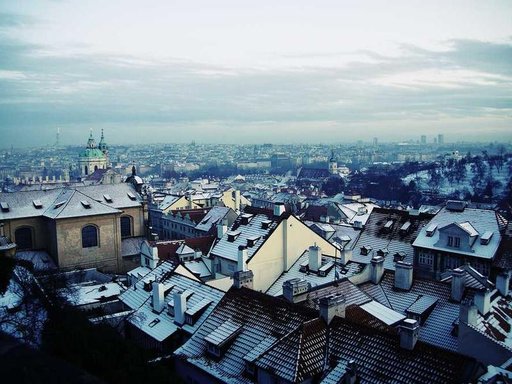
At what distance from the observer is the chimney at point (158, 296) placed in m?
27.5

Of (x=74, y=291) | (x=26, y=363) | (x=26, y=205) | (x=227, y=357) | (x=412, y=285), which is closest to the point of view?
(x=26, y=363)

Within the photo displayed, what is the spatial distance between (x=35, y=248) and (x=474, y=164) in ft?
490

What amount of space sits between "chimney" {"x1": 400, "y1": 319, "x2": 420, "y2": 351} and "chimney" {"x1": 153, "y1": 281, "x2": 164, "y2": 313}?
46.8 feet

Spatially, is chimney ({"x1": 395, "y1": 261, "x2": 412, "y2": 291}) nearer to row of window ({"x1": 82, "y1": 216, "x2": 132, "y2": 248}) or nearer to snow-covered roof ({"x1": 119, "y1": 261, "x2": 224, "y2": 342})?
snow-covered roof ({"x1": 119, "y1": 261, "x2": 224, "y2": 342})

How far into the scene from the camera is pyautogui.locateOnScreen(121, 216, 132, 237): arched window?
55.4 meters

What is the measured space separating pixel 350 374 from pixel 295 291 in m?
7.43

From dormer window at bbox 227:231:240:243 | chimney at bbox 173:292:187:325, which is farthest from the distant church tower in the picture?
chimney at bbox 173:292:187:325

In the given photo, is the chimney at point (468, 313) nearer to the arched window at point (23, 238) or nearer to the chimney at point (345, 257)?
the chimney at point (345, 257)

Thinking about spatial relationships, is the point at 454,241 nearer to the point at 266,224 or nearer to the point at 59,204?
the point at 266,224

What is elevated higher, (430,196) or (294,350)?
(294,350)

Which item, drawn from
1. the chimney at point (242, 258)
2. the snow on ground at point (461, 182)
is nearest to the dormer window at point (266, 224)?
the chimney at point (242, 258)

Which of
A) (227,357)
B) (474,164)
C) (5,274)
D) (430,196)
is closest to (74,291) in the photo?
(5,274)

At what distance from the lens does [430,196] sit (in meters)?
130

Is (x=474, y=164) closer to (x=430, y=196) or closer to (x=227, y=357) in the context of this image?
(x=430, y=196)
